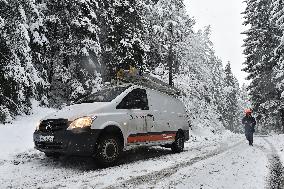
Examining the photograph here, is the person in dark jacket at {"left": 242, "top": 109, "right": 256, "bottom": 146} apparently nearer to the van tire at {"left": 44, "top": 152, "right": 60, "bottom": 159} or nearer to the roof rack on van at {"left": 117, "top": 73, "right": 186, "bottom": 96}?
the roof rack on van at {"left": 117, "top": 73, "right": 186, "bottom": 96}

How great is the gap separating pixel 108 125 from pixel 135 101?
55.5 inches

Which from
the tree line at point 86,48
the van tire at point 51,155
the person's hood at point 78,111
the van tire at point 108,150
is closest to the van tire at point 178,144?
the van tire at point 108,150

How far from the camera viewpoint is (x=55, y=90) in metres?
18.7

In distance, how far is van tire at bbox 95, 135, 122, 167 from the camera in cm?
782

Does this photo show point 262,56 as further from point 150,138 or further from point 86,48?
point 150,138

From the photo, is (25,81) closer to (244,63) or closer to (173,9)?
(173,9)

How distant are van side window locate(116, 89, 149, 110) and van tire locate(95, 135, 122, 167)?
85 centimetres

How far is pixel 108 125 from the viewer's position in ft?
26.4

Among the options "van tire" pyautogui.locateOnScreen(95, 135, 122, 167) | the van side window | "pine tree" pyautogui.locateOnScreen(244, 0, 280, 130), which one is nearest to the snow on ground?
"van tire" pyautogui.locateOnScreen(95, 135, 122, 167)

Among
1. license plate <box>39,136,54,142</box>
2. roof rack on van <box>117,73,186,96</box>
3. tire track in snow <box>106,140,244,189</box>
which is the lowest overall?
tire track in snow <box>106,140,244,189</box>

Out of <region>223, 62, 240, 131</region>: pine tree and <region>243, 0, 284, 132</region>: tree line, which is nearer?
<region>243, 0, 284, 132</region>: tree line

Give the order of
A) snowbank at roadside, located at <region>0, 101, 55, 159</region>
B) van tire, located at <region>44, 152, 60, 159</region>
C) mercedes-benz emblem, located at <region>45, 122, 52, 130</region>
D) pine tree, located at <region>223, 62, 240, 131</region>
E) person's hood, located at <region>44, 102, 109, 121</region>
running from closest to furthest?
person's hood, located at <region>44, 102, 109, 121</region> < mercedes-benz emblem, located at <region>45, 122, 52, 130</region> < van tire, located at <region>44, 152, 60, 159</region> < snowbank at roadside, located at <region>0, 101, 55, 159</region> < pine tree, located at <region>223, 62, 240, 131</region>

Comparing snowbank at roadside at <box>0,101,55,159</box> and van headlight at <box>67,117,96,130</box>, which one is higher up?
van headlight at <box>67,117,96,130</box>

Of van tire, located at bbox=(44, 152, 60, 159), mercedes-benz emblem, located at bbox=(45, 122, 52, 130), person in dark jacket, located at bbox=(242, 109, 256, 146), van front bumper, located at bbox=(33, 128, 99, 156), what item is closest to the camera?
van front bumper, located at bbox=(33, 128, 99, 156)
